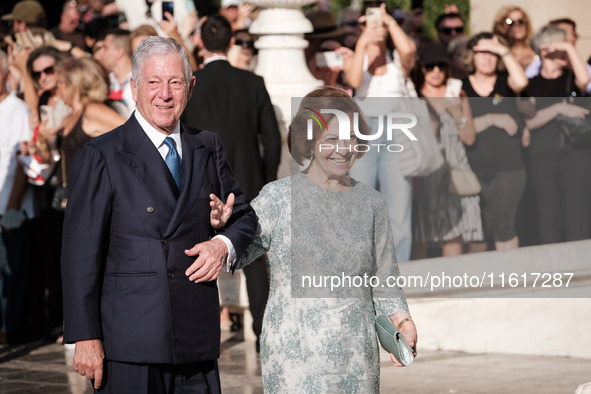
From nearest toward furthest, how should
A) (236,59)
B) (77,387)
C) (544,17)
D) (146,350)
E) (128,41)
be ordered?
(146,350) → (77,387) → (128,41) → (236,59) → (544,17)

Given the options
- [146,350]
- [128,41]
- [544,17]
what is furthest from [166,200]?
[544,17]

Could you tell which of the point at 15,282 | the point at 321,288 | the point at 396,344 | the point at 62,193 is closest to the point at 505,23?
the point at 62,193

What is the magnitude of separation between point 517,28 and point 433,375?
5.15 m

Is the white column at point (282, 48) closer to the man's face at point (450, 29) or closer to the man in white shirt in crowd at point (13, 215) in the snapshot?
the man in white shirt in crowd at point (13, 215)

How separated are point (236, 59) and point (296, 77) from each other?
1.31 meters

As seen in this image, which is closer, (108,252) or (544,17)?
(108,252)

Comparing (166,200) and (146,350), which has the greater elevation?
(166,200)

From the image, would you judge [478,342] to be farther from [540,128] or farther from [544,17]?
[544,17]

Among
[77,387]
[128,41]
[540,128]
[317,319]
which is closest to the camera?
[317,319]

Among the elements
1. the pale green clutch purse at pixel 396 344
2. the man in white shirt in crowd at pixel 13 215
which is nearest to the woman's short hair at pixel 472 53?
the man in white shirt in crowd at pixel 13 215

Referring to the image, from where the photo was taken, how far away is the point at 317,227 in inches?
197

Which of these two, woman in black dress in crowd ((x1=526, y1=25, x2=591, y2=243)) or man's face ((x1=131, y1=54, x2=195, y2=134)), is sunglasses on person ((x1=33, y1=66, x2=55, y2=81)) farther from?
man's face ((x1=131, y1=54, x2=195, y2=134))

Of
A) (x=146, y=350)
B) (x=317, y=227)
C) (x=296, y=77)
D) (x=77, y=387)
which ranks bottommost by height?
(x=77, y=387)

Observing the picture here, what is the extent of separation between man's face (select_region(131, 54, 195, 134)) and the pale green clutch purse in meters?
1.14
